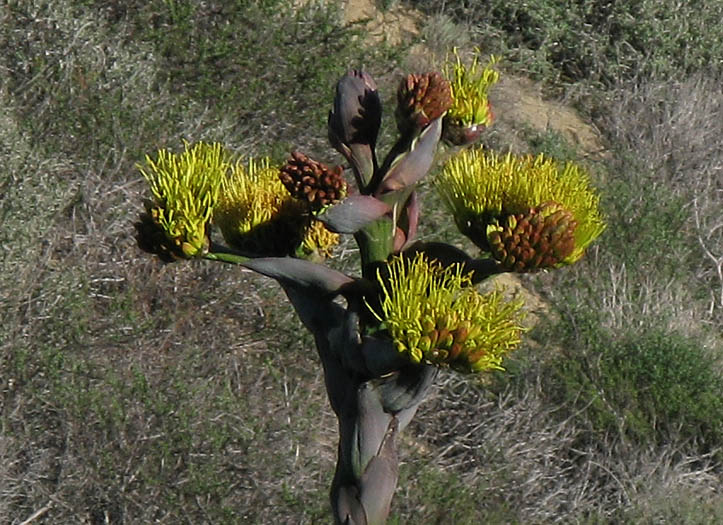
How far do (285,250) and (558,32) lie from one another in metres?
4.50

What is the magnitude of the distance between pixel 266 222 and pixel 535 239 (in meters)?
0.46

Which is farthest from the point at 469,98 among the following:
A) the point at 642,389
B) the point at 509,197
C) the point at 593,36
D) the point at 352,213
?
the point at 593,36

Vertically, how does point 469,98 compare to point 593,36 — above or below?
above

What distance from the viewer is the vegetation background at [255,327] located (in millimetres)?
3486

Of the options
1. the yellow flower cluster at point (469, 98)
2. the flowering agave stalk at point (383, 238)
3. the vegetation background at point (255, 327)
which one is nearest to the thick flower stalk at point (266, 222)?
the flowering agave stalk at point (383, 238)

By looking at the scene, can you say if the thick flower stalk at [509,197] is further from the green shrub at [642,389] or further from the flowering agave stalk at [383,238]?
the green shrub at [642,389]

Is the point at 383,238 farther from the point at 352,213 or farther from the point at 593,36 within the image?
the point at 593,36

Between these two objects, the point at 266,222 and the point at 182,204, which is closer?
the point at 182,204

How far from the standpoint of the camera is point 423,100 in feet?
5.17

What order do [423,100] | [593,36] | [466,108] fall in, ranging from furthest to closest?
1. [593,36]
2. [466,108]
3. [423,100]

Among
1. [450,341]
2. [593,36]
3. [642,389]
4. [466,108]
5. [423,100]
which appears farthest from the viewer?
[593,36]

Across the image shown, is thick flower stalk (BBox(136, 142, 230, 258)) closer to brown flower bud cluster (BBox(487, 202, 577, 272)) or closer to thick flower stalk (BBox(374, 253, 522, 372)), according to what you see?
thick flower stalk (BBox(374, 253, 522, 372))

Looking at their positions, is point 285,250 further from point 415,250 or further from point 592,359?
point 592,359

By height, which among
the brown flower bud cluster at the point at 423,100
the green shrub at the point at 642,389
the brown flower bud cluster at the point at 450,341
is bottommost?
the green shrub at the point at 642,389
